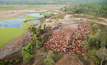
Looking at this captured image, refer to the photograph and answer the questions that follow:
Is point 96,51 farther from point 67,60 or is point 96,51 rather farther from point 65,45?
point 65,45

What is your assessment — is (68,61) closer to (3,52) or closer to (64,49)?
(64,49)

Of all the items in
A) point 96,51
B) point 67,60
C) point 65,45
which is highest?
point 96,51

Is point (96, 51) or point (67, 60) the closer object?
point (96, 51)

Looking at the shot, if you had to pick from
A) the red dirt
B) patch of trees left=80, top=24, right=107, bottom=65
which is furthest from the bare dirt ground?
the red dirt

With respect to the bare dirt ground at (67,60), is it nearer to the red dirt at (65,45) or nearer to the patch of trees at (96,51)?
the patch of trees at (96,51)

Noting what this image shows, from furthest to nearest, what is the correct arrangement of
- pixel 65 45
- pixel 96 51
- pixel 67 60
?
pixel 65 45
pixel 67 60
pixel 96 51

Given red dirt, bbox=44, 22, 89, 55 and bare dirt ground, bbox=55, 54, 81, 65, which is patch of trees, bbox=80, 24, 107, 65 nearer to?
bare dirt ground, bbox=55, 54, 81, 65

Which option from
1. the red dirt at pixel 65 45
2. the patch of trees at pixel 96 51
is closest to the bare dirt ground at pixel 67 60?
the patch of trees at pixel 96 51

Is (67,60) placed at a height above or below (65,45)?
below

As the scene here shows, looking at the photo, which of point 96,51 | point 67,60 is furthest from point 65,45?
point 96,51

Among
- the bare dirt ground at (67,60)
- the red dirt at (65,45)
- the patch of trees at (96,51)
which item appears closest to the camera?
the patch of trees at (96,51)

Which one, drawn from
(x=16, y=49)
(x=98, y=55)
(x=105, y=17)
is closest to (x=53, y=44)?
(x=16, y=49)
